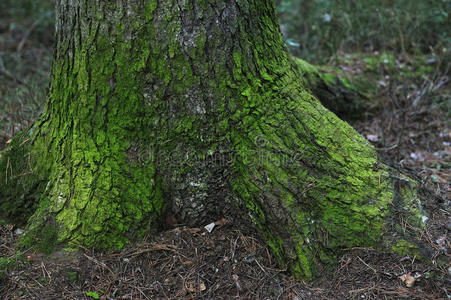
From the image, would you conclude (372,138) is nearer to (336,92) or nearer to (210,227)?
(336,92)

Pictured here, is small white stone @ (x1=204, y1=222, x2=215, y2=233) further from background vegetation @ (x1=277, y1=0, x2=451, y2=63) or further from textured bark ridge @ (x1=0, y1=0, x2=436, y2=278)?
background vegetation @ (x1=277, y1=0, x2=451, y2=63)

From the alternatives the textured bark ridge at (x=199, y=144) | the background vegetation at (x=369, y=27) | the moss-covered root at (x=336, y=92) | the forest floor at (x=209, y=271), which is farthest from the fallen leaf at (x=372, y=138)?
the background vegetation at (x=369, y=27)

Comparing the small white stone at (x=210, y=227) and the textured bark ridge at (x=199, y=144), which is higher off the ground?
the textured bark ridge at (x=199, y=144)

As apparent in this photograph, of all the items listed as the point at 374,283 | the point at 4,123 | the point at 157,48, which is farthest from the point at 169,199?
the point at 4,123

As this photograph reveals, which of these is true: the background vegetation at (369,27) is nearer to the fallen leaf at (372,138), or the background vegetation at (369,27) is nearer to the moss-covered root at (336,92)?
the moss-covered root at (336,92)

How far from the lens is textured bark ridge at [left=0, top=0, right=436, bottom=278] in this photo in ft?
7.42

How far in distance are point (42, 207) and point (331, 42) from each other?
4.85 metres

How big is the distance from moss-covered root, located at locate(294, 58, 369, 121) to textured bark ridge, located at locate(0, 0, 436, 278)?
1392 millimetres

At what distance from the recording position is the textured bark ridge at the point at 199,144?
2262 mm

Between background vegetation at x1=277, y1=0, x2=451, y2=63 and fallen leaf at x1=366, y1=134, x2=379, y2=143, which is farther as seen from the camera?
background vegetation at x1=277, y1=0, x2=451, y2=63

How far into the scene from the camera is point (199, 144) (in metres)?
2.44

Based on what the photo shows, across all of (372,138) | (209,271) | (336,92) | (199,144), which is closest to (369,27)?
(336,92)

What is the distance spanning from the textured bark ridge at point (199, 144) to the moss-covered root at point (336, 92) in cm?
139

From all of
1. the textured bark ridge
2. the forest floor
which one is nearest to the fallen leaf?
the forest floor
